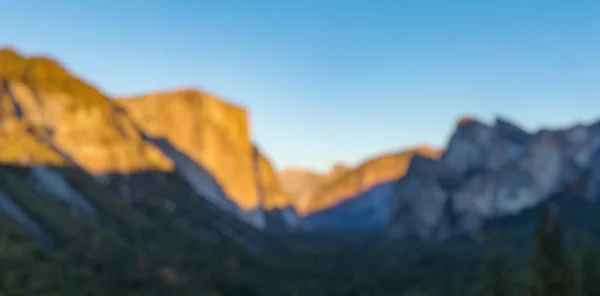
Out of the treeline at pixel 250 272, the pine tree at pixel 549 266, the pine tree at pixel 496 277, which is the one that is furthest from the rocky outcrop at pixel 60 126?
the pine tree at pixel 549 266

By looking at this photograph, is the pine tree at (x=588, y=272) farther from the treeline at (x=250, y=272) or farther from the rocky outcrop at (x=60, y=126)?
the rocky outcrop at (x=60, y=126)

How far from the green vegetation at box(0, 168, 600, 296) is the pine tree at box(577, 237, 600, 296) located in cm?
14

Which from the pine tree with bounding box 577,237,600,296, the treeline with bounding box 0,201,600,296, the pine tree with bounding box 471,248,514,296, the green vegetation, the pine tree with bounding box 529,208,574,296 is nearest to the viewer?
the pine tree with bounding box 529,208,574,296

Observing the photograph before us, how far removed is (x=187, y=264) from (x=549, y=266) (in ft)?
340

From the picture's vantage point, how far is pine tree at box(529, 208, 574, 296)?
114ft

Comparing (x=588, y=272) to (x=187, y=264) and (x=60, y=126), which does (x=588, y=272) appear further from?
(x=60, y=126)

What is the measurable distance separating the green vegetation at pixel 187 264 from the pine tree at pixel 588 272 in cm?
14

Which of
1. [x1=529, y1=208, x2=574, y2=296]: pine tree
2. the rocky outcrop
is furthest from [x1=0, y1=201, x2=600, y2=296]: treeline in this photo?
the rocky outcrop

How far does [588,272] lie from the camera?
7425 cm

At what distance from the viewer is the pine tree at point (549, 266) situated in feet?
114

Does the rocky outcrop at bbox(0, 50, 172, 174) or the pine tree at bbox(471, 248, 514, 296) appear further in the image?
the rocky outcrop at bbox(0, 50, 172, 174)

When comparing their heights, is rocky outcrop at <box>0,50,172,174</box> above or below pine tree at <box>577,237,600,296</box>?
above

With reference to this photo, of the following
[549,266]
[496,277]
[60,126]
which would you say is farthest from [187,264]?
[549,266]

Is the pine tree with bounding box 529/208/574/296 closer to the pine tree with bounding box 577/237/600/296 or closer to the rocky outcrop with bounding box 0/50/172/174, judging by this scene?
the pine tree with bounding box 577/237/600/296
